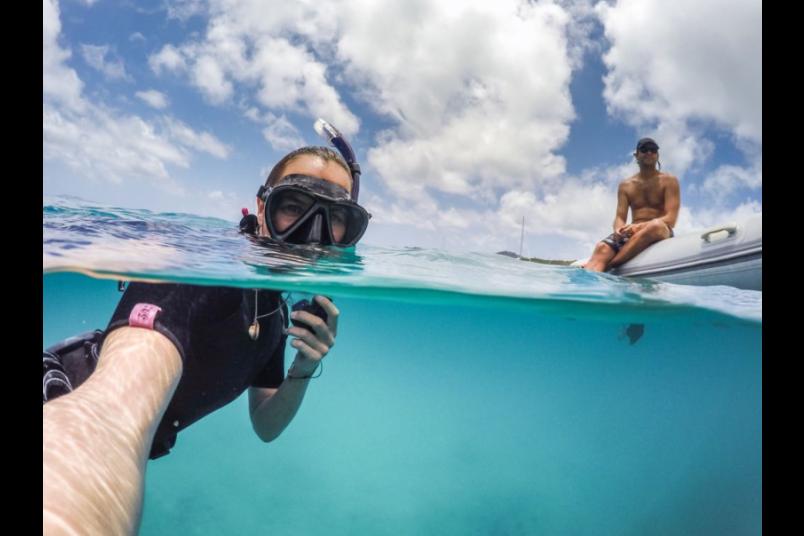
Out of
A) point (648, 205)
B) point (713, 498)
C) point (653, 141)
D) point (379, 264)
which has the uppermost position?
point (653, 141)

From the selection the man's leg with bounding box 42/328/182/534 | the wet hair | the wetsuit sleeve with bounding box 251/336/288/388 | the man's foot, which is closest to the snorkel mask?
the wet hair

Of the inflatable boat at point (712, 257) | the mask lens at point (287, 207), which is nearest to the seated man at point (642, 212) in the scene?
the inflatable boat at point (712, 257)

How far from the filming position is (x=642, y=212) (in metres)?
8.24

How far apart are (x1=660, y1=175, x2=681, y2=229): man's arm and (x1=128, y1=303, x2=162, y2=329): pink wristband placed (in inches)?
353

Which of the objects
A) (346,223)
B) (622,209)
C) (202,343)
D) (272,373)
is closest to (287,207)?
(346,223)

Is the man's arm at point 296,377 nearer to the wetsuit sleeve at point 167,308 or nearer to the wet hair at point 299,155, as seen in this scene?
the wetsuit sleeve at point 167,308

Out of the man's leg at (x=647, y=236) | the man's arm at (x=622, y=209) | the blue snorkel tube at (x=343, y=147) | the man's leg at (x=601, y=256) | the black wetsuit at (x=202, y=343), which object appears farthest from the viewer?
the man's arm at (x=622, y=209)

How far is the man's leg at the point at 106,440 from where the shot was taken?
1.04 m

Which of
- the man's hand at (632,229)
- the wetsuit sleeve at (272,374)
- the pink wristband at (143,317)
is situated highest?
the man's hand at (632,229)

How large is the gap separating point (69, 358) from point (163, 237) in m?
4.53

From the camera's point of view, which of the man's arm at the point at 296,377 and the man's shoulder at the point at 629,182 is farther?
the man's shoulder at the point at 629,182

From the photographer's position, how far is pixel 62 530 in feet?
3.14
